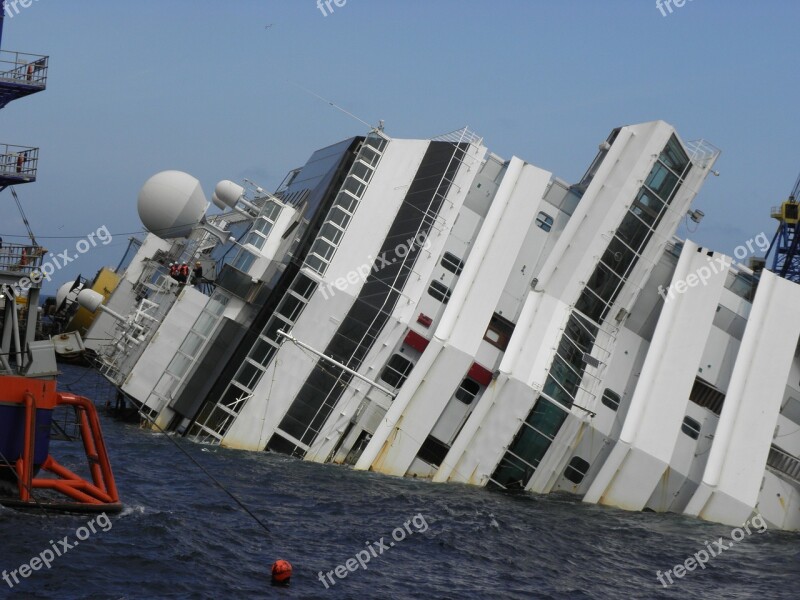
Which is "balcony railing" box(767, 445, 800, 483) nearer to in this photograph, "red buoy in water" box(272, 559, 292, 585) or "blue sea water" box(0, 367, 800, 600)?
"blue sea water" box(0, 367, 800, 600)

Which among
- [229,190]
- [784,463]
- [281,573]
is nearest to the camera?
[281,573]

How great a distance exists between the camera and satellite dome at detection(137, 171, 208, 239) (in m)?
74.9

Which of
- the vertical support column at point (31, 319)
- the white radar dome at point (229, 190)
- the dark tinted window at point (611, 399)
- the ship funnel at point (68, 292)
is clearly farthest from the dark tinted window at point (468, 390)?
the ship funnel at point (68, 292)

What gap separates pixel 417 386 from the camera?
3922cm

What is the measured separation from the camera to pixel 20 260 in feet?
98.2

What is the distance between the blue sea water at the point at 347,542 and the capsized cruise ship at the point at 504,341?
1.41 m

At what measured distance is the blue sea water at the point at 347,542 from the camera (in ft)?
82.7

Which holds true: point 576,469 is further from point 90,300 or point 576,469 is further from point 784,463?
point 90,300

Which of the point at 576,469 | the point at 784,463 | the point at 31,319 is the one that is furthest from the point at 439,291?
the point at 31,319

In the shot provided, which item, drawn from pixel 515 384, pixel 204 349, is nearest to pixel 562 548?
pixel 515 384

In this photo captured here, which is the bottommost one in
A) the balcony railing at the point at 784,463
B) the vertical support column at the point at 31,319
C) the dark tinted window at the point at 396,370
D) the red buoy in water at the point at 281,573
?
the red buoy in water at the point at 281,573

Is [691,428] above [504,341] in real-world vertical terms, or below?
above

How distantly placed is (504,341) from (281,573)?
17.6 metres

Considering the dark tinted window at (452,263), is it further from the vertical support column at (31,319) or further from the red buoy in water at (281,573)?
the red buoy in water at (281,573)
